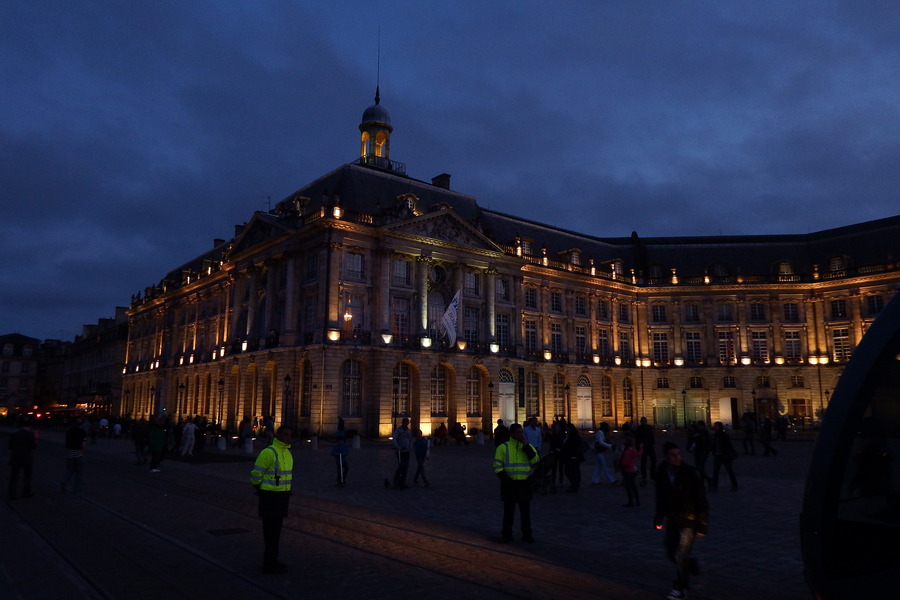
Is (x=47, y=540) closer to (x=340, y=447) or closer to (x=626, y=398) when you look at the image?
(x=340, y=447)

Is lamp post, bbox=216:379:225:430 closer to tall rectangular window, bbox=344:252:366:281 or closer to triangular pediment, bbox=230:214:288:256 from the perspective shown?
triangular pediment, bbox=230:214:288:256

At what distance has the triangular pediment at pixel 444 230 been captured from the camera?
47.8 m

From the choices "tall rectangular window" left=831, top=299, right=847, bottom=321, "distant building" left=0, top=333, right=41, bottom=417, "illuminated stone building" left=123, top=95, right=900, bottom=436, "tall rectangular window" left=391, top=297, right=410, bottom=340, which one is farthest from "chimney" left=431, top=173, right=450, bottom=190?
"distant building" left=0, top=333, right=41, bottom=417

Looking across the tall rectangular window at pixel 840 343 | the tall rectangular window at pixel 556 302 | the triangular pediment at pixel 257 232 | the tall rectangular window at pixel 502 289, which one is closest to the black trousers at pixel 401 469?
the triangular pediment at pixel 257 232

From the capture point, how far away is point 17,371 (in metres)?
111

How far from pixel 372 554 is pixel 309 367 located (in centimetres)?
3705

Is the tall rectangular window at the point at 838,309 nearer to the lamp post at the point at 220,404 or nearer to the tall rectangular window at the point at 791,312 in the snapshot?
the tall rectangular window at the point at 791,312

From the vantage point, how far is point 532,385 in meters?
56.5

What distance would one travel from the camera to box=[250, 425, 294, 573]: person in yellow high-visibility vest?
8.72 metres

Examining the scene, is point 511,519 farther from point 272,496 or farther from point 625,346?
point 625,346

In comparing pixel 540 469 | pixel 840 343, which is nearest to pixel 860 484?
pixel 540 469

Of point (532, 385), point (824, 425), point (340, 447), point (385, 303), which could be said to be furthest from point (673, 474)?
point (532, 385)

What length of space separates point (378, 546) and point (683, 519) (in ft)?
16.4

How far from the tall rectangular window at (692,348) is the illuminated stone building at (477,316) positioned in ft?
0.65
